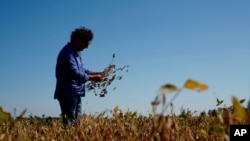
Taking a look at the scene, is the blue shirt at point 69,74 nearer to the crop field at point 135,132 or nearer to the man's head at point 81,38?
the man's head at point 81,38

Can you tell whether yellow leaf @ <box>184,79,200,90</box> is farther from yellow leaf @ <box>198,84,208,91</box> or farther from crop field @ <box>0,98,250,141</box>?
crop field @ <box>0,98,250,141</box>

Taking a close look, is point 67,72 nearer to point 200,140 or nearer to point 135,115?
point 135,115

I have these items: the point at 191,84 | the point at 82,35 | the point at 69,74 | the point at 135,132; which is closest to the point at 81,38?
the point at 82,35

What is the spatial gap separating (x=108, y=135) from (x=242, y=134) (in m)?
0.97

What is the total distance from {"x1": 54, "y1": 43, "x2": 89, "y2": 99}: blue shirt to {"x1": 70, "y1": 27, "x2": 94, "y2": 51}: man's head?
3.7 inches

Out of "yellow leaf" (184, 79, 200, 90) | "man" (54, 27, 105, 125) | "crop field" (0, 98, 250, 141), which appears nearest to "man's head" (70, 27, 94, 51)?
"man" (54, 27, 105, 125)

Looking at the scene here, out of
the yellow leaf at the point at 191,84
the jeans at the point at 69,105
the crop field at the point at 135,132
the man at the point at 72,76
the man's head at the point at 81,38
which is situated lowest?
the crop field at the point at 135,132

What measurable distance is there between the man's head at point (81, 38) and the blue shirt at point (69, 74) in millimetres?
95

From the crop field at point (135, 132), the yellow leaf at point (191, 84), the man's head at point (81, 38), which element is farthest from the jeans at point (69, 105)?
the yellow leaf at point (191, 84)

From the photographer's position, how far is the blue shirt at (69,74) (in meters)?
5.63

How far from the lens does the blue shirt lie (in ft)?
18.5

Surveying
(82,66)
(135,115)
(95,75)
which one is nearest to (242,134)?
(135,115)

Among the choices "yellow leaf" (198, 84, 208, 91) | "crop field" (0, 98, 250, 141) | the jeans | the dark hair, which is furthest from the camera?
the dark hair

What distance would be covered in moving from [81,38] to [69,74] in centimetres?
56
